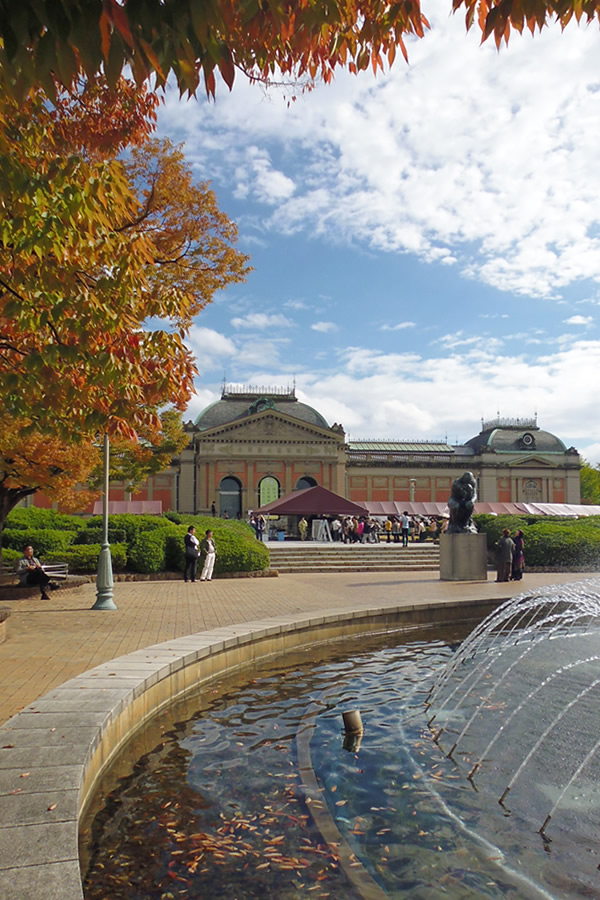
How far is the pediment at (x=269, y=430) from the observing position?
226 ft

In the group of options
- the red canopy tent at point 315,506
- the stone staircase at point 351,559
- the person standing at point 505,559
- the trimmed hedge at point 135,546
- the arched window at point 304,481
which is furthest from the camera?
the arched window at point 304,481

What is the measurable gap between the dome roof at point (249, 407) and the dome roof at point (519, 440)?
19.0 m

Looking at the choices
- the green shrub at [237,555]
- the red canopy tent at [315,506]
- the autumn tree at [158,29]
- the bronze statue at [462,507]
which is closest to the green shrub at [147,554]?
the green shrub at [237,555]

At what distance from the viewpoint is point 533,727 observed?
616 centimetres

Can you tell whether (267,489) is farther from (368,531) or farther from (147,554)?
(147,554)

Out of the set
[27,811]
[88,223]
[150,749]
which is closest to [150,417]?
[88,223]

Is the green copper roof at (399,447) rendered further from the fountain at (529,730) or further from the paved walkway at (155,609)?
the fountain at (529,730)

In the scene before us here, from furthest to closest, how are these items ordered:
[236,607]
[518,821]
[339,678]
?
[236,607] < [339,678] < [518,821]

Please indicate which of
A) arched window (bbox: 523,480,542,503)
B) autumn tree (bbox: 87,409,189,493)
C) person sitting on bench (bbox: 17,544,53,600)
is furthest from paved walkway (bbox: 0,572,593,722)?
arched window (bbox: 523,480,542,503)

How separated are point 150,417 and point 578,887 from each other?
478 centimetres

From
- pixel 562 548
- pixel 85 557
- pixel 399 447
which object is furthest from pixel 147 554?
pixel 399 447

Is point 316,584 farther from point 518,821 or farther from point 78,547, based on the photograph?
point 518,821

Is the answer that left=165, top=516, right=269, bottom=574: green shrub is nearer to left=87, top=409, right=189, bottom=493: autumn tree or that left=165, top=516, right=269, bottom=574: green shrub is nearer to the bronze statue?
left=87, top=409, right=189, bottom=493: autumn tree

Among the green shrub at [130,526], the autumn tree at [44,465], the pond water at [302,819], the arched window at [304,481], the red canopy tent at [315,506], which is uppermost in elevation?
the arched window at [304,481]
